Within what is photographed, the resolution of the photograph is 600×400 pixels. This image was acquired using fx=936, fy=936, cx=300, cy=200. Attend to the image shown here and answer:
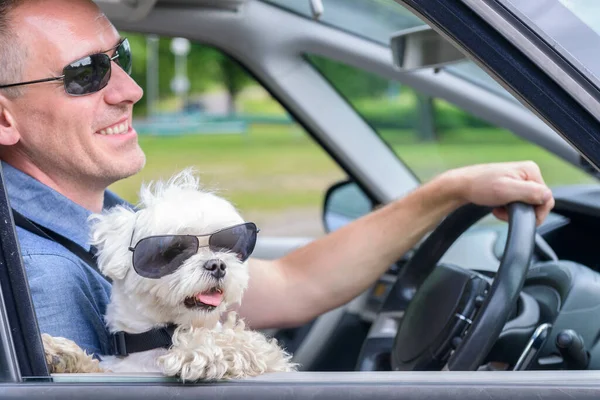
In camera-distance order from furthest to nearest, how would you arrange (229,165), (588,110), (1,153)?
(229,165), (1,153), (588,110)

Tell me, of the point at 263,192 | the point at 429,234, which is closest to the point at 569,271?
the point at 429,234

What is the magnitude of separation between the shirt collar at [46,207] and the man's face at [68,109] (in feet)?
0.25

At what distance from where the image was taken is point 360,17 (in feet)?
10.4

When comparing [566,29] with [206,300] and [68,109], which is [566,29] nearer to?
[206,300]

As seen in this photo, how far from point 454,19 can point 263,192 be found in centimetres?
1170

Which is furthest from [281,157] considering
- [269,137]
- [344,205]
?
[344,205]

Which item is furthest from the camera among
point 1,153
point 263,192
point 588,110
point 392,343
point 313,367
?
point 263,192

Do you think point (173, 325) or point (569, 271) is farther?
point (569, 271)

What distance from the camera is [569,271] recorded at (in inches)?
85.1

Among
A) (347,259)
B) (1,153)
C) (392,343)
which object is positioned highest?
(1,153)

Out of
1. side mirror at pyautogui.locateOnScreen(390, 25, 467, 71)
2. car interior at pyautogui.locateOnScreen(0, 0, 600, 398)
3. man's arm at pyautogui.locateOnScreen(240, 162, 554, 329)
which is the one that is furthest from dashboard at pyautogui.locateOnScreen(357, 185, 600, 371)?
side mirror at pyautogui.locateOnScreen(390, 25, 467, 71)

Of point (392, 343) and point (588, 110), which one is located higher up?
point (588, 110)

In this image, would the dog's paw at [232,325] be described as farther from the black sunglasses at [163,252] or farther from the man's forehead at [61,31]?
the man's forehead at [61,31]

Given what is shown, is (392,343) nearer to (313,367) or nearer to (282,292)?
(282,292)
